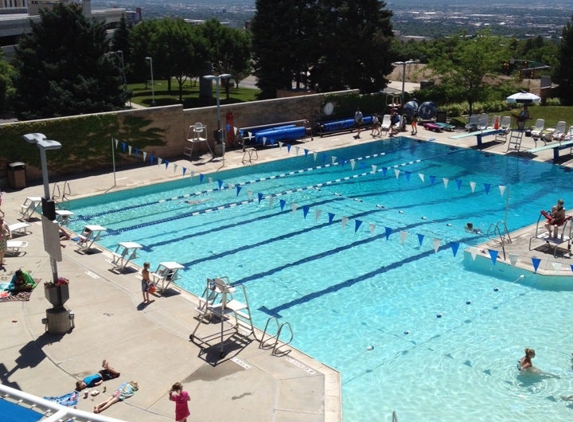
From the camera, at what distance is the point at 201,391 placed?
449 inches

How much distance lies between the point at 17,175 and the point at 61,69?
38.3 ft

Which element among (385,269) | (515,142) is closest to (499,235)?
(385,269)

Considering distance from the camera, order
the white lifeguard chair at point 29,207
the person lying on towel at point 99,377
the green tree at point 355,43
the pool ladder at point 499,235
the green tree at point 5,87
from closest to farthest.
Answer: the person lying on towel at point 99,377 → the pool ladder at point 499,235 → the white lifeguard chair at point 29,207 → the green tree at point 355,43 → the green tree at point 5,87

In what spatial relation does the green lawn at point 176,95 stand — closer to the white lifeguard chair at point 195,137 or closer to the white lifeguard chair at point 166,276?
the white lifeguard chair at point 195,137

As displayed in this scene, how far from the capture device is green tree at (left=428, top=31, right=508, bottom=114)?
36281mm

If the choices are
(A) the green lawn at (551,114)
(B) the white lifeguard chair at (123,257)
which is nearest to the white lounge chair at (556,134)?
(A) the green lawn at (551,114)

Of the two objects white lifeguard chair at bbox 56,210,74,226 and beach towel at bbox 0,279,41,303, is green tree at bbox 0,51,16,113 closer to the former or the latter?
white lifeguard chair at bbox 56,210,74,226

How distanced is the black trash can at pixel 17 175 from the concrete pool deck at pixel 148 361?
8427 millimetres

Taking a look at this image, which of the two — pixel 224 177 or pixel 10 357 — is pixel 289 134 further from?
pixel 10 357

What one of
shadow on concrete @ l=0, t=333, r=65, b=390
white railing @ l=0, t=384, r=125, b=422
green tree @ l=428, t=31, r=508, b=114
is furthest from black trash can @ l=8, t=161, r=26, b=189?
green tree @ l=428, t=31, r=508, b=114

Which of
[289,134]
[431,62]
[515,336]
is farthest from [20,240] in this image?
[431,62]

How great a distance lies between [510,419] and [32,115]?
2954cm

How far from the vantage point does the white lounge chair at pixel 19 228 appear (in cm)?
1923

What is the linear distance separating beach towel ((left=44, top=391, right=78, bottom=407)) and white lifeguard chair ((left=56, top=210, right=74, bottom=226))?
10291 mm
